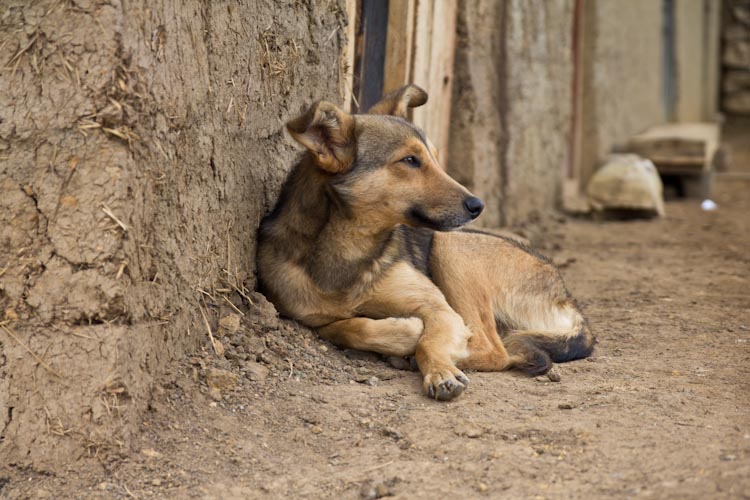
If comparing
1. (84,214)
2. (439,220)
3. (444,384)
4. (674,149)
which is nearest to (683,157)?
(674,149)

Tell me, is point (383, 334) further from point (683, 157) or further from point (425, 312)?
point (683, 157)

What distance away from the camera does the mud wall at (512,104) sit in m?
7.93

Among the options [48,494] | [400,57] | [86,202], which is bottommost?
[48,494]

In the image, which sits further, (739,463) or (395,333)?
(395,333)

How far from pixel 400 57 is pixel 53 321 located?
3.64 meters

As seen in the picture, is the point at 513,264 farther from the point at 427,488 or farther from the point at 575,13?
the point at 575,13

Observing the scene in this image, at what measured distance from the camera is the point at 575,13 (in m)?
11.1

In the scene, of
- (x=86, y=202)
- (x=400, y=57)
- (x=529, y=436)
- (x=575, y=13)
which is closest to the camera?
(x=86, y=202)

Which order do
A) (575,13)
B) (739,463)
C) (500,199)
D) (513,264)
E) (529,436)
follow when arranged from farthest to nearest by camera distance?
(575,13)
(500,199)
(513,264)
(529,436)
(739,463)

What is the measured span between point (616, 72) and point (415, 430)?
10107 mm

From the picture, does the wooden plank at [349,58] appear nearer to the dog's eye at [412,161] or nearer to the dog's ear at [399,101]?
the dog's ear at [399,101]

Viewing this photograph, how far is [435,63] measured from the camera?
7160 mm

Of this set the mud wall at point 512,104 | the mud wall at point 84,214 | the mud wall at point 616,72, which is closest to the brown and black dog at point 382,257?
the mud wall at point 84,214

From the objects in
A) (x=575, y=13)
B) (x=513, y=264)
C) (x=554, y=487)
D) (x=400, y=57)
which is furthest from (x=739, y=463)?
(x=575, y=13)
